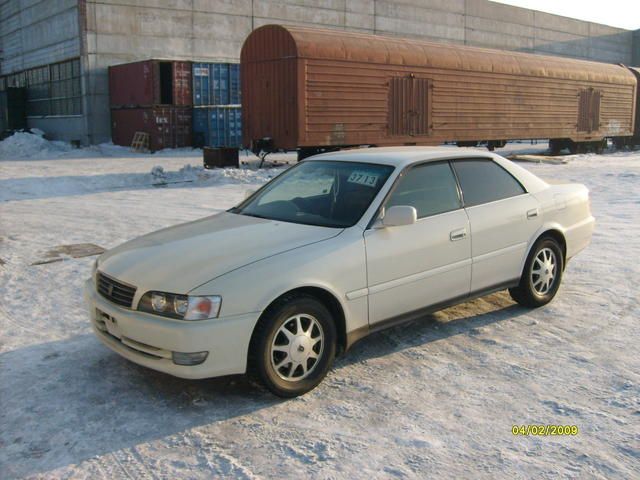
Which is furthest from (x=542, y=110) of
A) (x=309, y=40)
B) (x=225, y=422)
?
(x=225, y=422)

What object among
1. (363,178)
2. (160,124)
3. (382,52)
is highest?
(382,52)

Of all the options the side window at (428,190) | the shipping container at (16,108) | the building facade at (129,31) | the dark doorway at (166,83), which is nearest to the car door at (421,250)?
the side window at (428,190)

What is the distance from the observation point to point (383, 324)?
441cm

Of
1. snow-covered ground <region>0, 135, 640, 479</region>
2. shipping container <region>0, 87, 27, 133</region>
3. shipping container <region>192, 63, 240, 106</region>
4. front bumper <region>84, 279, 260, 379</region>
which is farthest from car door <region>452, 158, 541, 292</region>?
shipping container <region>0, 87, 27, 133</region>

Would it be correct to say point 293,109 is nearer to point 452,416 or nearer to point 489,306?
point 489,306

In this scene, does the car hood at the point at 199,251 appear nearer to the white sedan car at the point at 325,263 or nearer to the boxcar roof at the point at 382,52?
the white sedan car at the point at 325,263

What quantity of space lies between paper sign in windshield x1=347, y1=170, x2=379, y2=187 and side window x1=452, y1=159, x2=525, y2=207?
818mm

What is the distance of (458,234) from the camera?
15.8 ft

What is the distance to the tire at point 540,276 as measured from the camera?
18.0 feet

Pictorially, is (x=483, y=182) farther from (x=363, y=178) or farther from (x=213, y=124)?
(x=213, y=124)

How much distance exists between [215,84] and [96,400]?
28.2m

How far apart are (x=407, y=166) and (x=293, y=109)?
1271cm
